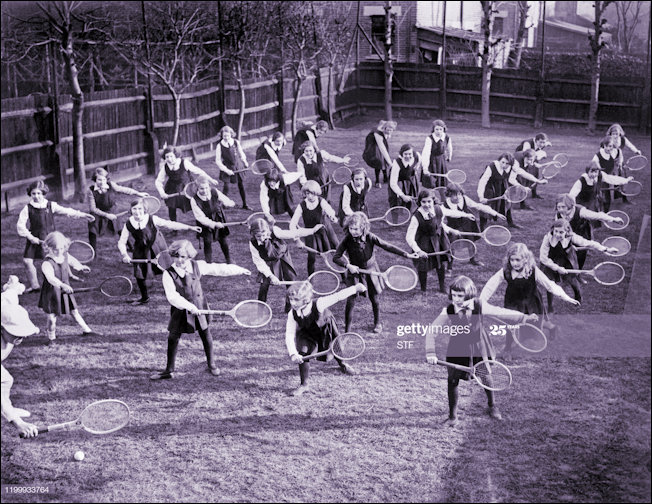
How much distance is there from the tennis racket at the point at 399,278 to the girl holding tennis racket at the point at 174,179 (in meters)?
5.45

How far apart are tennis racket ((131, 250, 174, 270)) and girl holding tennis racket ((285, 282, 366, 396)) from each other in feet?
5.58

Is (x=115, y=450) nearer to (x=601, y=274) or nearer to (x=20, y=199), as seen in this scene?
(x=601, y=274)

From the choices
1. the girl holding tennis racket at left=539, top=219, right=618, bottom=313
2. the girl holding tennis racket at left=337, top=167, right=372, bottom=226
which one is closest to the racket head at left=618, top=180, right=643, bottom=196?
the girl holding tennis racket at left=337, top=167, right=372, bottom=226

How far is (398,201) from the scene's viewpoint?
16375mm

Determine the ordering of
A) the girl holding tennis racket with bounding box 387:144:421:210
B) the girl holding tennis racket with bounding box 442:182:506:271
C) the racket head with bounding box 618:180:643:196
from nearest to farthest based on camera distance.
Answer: the girl holding tennis racket with bounding box 442:182:506:271
the girl holding tennis racket with bounding box 387:144:421:210
the racket head with bounding box 618:180:643:196

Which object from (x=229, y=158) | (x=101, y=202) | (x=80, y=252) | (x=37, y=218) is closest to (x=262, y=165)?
(x=229, y=158)

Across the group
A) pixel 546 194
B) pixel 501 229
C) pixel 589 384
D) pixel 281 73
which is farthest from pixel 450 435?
pixel 281 73

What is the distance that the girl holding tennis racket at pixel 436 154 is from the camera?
17.0 meters

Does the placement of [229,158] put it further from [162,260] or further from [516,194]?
[162,260]

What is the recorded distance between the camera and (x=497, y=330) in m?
10.2

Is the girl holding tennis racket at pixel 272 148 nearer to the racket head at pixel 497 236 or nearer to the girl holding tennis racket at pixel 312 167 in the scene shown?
the girl holding tennis racket at pixel 312 167

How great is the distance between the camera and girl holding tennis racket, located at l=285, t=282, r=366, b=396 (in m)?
9.33

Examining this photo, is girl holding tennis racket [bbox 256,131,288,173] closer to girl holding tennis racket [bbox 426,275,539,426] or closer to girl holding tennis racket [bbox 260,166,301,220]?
girl holding tennis racket [bbox 260,166,301,220]

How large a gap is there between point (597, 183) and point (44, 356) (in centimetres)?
969
